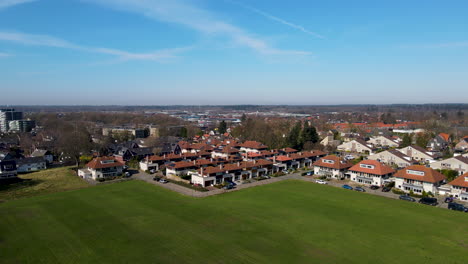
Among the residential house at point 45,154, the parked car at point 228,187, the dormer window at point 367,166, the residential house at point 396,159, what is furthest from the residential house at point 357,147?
the residential house at point 45,154

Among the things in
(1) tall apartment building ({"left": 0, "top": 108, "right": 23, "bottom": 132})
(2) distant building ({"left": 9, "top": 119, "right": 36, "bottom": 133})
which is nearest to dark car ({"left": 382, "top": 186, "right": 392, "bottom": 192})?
(2) distant building ({"left": 9, "top": 119, "right": 36, "bottom": 133})

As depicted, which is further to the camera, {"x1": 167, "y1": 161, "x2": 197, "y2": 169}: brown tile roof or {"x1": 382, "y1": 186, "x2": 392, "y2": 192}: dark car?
{"x1": 167, "y1": 161, "x2": 197, "y2": 169}: brown tile roof

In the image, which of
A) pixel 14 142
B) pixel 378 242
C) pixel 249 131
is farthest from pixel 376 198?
pixel 14 142

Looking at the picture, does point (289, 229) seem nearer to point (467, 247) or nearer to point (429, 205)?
point (467, 247)

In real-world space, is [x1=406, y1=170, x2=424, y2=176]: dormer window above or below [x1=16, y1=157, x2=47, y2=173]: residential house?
above

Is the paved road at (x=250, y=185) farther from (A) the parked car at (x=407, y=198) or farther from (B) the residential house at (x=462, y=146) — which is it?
(B) the residential house at (x=462, y=146)

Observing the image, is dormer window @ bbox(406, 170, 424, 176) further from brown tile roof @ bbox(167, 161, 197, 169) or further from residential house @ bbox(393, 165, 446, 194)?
brown tile roof @ bbox(167, 161, 197, 169)

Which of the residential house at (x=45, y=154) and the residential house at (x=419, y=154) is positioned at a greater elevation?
the residential house at (x=419, y=154)
